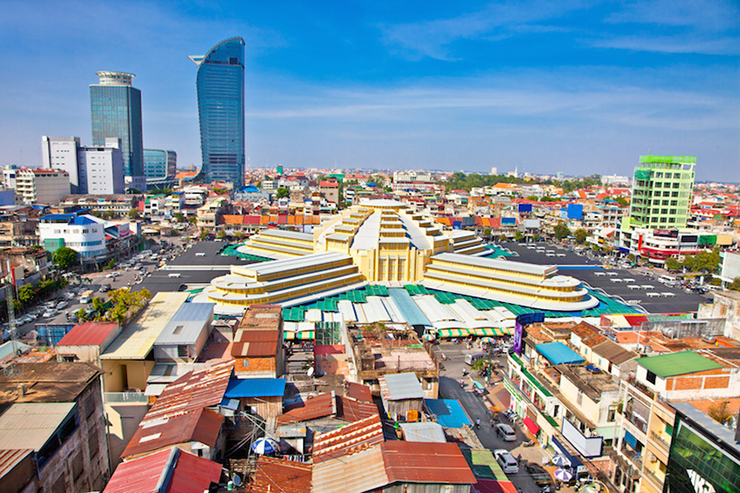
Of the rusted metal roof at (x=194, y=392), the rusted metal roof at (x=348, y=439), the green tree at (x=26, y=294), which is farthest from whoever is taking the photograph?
the green tree at (x=26, y=294)

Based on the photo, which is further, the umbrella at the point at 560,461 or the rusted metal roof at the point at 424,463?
the umbrella at the point at 560,461

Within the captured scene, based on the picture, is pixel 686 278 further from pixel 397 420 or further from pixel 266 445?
pixel 266 445

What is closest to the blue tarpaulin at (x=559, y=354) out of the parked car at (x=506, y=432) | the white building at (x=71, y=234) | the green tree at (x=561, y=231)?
the parked car at (x=506, y=432)

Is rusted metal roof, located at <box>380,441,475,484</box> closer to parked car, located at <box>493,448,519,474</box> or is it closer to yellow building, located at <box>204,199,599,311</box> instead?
parked car, located at <box>493,448,519,474</box>

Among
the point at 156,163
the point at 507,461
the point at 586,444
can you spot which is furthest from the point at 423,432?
the point at 156,163

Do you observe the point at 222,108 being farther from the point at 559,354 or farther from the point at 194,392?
the point at 194,392

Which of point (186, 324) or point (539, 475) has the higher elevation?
point (186, 324)

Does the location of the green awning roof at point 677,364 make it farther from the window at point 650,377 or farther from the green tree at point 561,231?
the green tree at point 561,231
